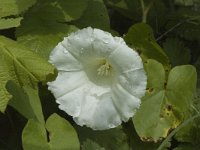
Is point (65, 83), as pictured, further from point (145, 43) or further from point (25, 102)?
point (145, 43)

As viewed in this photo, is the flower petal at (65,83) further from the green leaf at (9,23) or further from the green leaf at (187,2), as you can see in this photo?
the green leaf at (187,2)

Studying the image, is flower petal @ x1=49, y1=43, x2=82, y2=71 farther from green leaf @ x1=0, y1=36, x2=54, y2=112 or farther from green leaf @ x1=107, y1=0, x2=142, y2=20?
green leaf @ x1=107, y1=0, x2=142, y2=20

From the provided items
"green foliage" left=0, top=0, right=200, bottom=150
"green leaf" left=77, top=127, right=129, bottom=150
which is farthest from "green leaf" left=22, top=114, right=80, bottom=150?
"green leaf" left=77, top=127, right=129, bottom=150

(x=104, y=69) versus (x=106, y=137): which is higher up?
(x=104, y=69)

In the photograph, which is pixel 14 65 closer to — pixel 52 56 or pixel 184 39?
pixel 52 56

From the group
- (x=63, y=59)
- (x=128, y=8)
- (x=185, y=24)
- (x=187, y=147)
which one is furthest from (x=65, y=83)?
(x=185, y=24)

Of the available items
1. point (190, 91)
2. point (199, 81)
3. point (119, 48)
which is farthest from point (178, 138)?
point (119, 48)

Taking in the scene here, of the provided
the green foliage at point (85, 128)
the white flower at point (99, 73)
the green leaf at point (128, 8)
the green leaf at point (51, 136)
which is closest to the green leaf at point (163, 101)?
the green foliage at point (85, 128)
